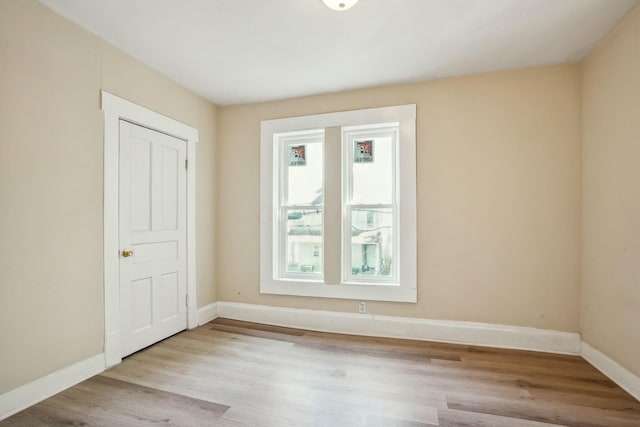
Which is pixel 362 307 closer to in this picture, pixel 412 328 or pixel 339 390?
pixel 412 328

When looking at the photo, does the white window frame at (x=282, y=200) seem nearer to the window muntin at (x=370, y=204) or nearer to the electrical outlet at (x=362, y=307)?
the window muntin at (x=370, y=204)

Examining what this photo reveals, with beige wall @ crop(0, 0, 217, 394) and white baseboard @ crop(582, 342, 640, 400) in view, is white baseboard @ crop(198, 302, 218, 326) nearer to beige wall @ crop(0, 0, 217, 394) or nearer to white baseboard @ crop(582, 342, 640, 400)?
beige wall @ crop(0, 0, 217, 394)

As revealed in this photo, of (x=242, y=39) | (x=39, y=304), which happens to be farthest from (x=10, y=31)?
(x=39, y=304)

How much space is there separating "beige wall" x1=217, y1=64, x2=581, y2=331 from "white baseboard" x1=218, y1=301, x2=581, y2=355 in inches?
3.0

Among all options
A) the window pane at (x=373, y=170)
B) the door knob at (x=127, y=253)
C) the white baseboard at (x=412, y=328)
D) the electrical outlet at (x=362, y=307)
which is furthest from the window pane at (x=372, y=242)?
the door knob at (x=127, y=253)

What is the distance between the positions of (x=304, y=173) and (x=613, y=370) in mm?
3219


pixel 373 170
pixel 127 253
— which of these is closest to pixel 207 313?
pixel 127 253

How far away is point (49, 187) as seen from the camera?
2145 millimetres

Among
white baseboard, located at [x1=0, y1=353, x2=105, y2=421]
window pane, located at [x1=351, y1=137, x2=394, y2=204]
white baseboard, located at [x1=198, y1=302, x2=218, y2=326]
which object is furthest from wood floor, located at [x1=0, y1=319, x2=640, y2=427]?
window pane, located at [x1=351, y1=137, x2=394, y2=204]

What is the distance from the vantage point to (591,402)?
2.05 m

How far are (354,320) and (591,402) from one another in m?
1.93

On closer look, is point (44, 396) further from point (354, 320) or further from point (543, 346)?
point (543, 346)

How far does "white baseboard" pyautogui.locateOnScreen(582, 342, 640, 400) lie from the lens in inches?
83.4

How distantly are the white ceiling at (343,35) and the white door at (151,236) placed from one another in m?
0.79
